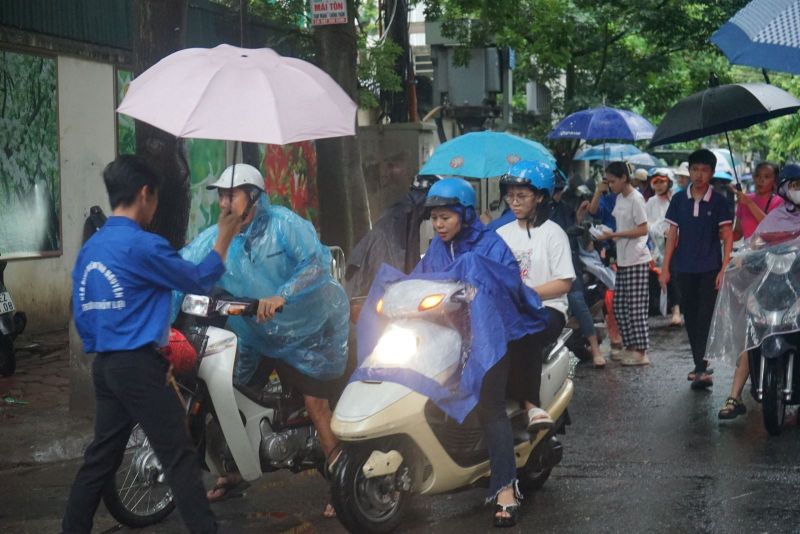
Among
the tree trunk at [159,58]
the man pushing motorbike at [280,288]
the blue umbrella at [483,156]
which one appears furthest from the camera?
the blue umbrella at [483,156]

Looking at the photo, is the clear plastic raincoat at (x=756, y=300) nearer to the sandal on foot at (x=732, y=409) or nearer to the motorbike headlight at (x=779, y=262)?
the motorbike headlight at (x=779, y=262)

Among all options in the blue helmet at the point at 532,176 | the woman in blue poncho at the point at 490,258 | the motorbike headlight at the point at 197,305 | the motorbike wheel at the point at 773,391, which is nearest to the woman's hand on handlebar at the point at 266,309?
the motorbike headlight at the point at 197,305

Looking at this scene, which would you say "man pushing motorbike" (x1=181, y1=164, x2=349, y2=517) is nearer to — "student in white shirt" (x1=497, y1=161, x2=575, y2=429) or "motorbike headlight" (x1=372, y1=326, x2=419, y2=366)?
"motorbike headlight" (x1=372, y1=326, x2=419, y2=366)

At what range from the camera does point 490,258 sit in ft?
19.2

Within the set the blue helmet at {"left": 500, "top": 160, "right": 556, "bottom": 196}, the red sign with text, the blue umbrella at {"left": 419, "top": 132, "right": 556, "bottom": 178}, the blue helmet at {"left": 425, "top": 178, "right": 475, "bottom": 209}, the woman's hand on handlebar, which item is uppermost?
the red sign with text

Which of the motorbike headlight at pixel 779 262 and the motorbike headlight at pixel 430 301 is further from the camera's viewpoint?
the motorbike headlight at pixel 779 262

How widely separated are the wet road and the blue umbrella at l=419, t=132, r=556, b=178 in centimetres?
212

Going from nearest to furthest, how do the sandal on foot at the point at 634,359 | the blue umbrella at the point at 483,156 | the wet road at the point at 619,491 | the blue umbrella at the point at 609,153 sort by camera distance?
the wet road at the point at 619,491
the blue umbrella at the point at 483,156
the sandal on foot at the point at 634,359
the blue umbrella at the point at 609,153

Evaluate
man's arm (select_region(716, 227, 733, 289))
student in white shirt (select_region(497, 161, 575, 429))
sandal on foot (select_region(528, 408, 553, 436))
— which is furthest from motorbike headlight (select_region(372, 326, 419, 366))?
man's arm (select_region(716, 227, 733, 289))

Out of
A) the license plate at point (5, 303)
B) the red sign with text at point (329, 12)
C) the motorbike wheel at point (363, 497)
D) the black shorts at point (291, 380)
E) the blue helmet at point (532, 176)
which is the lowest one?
the motorbike wheel at point (363, 497)

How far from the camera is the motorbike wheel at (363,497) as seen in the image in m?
5.32

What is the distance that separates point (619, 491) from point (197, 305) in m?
2.56

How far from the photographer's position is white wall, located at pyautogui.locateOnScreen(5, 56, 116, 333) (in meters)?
12.1

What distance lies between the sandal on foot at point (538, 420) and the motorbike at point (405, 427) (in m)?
0.30
